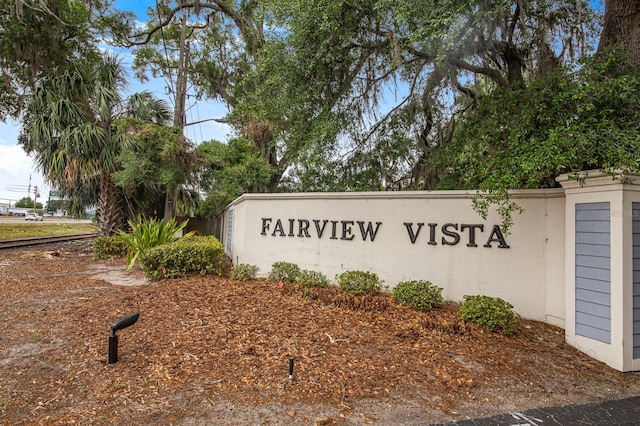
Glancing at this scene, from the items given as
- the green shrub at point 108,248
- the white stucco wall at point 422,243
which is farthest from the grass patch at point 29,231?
the white stucco wall at point 422,243

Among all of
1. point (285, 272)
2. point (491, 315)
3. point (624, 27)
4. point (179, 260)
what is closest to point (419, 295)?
point (491, 315)

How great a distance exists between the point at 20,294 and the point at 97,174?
7041 mm

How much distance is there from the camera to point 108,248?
1087 cm

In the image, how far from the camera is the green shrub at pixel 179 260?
22.7 ft

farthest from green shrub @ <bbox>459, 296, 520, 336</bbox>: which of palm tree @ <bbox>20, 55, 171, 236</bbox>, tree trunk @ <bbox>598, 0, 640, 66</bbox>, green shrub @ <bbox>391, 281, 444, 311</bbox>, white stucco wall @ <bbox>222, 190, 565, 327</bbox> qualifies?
palm tree @ <bbox>20, 55, 171, 236</bbox>

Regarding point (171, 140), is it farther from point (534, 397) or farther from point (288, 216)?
point (534, 397)

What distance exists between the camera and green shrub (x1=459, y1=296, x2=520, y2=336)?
4234 mm

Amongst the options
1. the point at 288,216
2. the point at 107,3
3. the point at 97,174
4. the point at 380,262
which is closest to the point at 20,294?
the point at 288,216

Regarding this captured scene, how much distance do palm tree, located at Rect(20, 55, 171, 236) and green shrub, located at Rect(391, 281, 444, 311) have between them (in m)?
10.5

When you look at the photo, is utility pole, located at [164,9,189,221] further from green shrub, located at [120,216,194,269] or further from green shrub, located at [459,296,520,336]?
green shrub, located at [459,296,520,336]

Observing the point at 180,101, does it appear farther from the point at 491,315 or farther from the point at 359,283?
the point at 491,315

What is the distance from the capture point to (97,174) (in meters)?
11.8

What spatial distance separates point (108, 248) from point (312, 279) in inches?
317

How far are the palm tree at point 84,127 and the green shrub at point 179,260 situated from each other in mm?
6104
